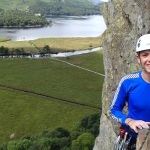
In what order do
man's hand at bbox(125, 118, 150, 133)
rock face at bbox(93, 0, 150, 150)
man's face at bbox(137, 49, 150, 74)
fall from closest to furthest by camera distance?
man's hand at bbox(125, 118, 150, 133) < man's face at bbox(137, 49, 150, 74) < rock face at bbox(93, 0, 150, 150)

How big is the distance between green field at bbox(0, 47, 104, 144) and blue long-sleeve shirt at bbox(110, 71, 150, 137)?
4648 centimetres

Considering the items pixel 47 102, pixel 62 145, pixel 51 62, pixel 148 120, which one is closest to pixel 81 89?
pixel 47 102

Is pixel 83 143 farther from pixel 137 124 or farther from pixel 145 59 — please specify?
pixel 145 59

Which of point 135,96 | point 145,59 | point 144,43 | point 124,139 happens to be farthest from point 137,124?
point 144,43

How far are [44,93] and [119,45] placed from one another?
196 ft

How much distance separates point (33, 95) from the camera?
238 feet

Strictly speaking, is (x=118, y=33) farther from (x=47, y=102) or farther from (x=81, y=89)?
(x=81, y=89)

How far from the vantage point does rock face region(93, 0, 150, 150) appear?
47.2 ft

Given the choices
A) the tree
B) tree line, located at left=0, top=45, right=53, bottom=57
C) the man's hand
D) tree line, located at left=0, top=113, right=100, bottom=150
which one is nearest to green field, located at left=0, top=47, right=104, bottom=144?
tree line, located at left=0, top=113, right=100, bottom=150

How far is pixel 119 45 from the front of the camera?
51.7ft

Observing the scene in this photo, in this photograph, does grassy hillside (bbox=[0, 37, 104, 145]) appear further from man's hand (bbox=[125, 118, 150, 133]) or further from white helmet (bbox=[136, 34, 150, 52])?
white helmet (bbox=[136, 34, 150, 52])

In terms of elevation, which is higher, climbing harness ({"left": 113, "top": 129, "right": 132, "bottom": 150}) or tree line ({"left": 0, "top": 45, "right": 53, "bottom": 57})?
climbing harness ({"left": 113, "top": 129, "right": 132, "bottom": 150})

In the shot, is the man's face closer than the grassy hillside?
Yes

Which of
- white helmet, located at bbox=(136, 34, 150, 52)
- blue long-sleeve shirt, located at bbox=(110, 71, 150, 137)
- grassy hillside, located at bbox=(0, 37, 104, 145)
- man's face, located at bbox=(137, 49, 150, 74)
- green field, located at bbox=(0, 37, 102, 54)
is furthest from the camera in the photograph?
green field, located at bbox=(0, 37, 102, 54)
